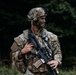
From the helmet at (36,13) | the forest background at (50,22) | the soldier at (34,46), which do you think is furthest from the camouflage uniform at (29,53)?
the forest background at (50,22)

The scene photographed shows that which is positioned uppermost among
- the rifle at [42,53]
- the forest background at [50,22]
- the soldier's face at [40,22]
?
the soldier's face at [40,22]

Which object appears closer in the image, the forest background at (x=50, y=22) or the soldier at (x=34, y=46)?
the soldier at (x=34, y=46)

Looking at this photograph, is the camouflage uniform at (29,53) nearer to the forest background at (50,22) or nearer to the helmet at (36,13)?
the helmet at (36,13)

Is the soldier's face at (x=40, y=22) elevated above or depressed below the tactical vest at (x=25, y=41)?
above

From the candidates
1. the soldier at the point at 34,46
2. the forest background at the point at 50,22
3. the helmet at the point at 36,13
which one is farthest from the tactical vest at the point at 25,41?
the forest background at the point at 50,22

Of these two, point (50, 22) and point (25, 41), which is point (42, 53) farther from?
point (50, 22)

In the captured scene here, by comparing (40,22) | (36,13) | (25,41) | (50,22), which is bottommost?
(50,22)

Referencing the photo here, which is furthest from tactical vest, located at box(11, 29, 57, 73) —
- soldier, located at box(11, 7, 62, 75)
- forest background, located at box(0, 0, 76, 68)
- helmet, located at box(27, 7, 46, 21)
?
forest background, located at box(0, 0, 76, 68)

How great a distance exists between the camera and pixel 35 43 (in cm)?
645

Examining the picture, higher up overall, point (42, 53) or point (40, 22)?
point (40, 22)

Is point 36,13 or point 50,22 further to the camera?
point 50,22

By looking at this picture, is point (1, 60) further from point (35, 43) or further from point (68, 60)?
point (35, 43)

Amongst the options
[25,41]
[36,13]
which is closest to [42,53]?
[25,41]

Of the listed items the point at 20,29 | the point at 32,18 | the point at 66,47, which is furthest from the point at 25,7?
the point at 32,18
